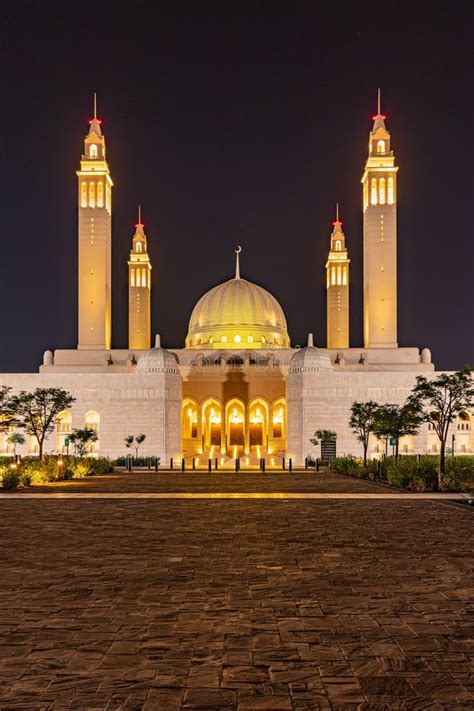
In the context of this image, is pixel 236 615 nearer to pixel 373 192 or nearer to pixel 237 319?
pixel 373 192

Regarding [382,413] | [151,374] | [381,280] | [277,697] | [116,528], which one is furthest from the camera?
[381,280]

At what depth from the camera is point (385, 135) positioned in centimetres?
5622

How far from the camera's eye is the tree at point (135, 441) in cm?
4419

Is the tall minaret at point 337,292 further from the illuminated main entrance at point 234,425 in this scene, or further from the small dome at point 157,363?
the small dome at point 157,363

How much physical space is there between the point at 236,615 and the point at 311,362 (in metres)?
41.4

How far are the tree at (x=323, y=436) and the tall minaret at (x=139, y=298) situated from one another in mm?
26065

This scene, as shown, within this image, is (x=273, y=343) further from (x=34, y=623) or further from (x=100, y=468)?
(x=34, y=623)

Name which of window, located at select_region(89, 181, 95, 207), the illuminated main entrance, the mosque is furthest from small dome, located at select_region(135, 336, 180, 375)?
window, located at select_region(89, 181, 95, 207)

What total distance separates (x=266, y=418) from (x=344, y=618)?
5078 centimetres

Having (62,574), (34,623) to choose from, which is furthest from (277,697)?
(62,574)

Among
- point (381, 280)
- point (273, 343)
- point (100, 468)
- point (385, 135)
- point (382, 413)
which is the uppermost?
point (385, 135)

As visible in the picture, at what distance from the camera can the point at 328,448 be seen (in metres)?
44.7

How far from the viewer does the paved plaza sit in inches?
169

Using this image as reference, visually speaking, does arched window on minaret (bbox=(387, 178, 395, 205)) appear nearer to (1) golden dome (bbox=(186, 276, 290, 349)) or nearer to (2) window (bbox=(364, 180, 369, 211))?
(2) window (bbox=(364, 180, 369, 211))
